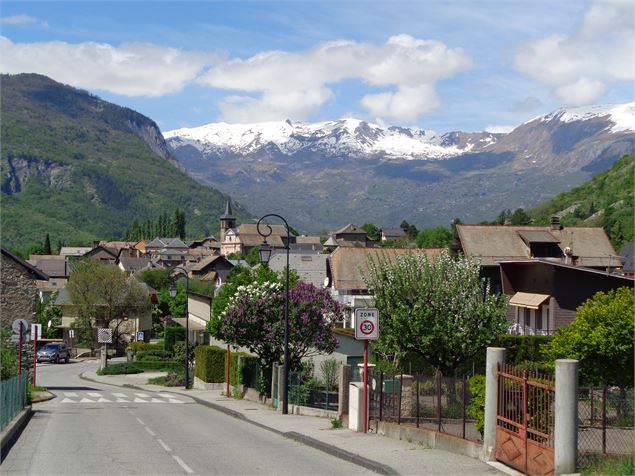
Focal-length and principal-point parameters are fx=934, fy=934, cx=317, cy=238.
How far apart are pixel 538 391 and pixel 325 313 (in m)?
21.1

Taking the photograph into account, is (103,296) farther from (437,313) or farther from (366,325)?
(366,325)

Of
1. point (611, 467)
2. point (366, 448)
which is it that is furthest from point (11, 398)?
point (611, 467)

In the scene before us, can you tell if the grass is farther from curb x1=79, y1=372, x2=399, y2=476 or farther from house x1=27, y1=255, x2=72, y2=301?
house x1=27, y1=255, x2=72, y2=301

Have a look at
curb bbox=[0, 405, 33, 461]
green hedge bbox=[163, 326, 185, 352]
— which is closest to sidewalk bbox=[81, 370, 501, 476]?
curb bbox=[0, 405, 33, 461]

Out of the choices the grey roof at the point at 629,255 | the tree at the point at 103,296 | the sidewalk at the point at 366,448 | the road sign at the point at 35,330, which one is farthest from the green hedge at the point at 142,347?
the sidewalk at the point at 366,448

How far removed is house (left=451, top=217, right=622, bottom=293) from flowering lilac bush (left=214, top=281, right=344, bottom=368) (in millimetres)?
23041

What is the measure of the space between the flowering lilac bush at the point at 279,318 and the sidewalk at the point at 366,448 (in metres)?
3.13

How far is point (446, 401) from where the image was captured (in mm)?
19984

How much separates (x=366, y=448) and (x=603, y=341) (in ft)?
25.1

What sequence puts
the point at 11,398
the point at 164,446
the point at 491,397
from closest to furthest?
the point at 491,397 < the point at 164,446 < the point at 11,398

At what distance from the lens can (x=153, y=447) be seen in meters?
20.7

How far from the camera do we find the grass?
13.2 meters

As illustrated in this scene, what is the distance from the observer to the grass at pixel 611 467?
43.4 feet

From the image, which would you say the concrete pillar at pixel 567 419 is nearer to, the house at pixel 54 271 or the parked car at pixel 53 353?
the parked car at pixel 53 353
